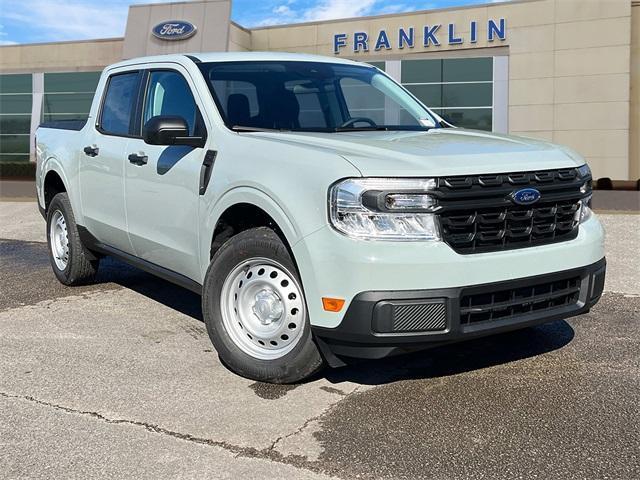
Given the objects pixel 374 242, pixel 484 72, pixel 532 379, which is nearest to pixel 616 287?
pixel 532 379

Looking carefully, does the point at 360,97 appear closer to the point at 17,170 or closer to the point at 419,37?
the point at 419,37

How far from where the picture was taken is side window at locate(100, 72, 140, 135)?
558 centimetres

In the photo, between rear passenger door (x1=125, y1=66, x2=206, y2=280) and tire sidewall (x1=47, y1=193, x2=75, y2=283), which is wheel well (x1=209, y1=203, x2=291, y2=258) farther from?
tire sidewall (x1=47, y1=193, x2=75, y2=283)

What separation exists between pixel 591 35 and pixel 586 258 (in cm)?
3088

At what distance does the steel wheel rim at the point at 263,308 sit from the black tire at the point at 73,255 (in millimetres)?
2745

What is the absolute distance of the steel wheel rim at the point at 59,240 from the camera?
267 inches

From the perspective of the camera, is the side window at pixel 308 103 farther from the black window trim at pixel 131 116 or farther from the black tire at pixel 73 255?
the black tire at pixel 73 255

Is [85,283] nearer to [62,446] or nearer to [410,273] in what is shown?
[62,446]

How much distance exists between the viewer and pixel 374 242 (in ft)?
11.3

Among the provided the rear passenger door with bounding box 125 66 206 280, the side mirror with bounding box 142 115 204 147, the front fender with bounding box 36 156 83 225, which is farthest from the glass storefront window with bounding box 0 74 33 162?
the side mirror with bounding box 142 115 204 147

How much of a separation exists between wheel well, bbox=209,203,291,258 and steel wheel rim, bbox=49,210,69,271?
9.26ft

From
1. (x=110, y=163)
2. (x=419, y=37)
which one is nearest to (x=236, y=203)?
(x=110, y=163)

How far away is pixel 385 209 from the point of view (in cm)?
346

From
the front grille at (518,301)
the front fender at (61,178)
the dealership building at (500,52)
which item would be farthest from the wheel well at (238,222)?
the dealership building at (500,52)
